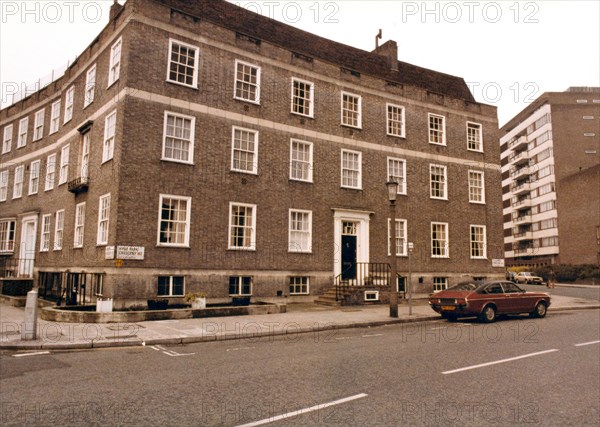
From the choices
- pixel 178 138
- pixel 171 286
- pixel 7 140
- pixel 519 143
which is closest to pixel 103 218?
pixel 171 286

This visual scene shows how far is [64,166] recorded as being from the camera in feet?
78.1

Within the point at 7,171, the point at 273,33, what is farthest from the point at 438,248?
the point at 7,171

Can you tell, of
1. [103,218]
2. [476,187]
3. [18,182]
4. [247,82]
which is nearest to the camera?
[103,218]

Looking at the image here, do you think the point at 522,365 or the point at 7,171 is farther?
the point at 7,171

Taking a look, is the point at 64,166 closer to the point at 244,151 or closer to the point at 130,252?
the point at 130,252

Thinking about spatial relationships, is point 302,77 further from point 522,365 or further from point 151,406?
point 151,406

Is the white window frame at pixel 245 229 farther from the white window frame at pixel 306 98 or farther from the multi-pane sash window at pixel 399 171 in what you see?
the multi-pane sash window at pixel 399 171

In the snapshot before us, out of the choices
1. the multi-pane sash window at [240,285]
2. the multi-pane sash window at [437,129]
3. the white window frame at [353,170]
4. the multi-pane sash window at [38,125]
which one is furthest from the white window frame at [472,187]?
the multi-pane sash window at [38,125]

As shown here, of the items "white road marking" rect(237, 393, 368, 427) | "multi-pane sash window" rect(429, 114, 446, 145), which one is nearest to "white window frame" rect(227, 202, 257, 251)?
"multi-pane sash window" rect(429, 114, 446, 145)

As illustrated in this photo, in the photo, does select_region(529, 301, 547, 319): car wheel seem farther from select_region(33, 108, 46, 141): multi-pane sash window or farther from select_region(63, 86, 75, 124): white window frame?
select_region(33, 108, 46, 141): multi-pane sash window

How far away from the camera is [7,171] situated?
3031 centimetres

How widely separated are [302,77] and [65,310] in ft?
49.1

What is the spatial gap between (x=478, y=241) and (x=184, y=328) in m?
20.8

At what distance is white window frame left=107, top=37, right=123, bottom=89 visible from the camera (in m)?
18.8
